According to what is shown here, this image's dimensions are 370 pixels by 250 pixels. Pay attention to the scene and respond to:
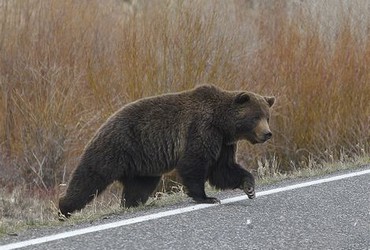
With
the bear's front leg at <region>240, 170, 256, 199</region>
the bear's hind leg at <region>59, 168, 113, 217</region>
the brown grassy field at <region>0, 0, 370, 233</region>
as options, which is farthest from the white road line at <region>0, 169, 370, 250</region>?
the brown grassy field at <region>0, 0, 370, 233</region>

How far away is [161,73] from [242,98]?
280 cm

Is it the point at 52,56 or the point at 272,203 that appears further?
the point at 52,56

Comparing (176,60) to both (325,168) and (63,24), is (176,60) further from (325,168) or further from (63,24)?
(325,168)

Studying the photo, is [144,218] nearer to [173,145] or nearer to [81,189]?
[81,189]

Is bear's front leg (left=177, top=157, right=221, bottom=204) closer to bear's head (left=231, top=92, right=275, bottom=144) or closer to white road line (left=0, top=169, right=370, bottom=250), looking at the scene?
white road line (left=0, top=169, right=370, bottom=250)

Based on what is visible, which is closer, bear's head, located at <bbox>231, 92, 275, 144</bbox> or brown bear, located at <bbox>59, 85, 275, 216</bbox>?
brown bear, located at <bbox>59, 85, 275, 216</bbox>

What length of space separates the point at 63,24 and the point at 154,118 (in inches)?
146

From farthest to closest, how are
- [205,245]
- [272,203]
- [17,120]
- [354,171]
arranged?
[17,120] → [354,171] → [272,203] → [205,245]

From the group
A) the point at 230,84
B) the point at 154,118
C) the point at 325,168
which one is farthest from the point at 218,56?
the point at 154,118

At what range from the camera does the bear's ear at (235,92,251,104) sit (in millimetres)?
7227

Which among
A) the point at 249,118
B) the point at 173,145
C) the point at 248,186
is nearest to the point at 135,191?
the point at 173,145

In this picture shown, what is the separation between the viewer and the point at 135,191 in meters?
7.20

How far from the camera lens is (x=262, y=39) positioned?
11344 millimetres

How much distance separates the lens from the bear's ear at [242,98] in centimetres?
723
